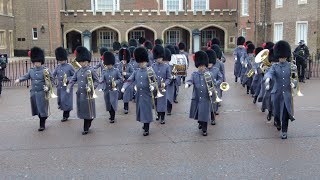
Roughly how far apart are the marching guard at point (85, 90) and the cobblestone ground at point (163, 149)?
1.32ft

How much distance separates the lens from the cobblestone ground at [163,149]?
611cm

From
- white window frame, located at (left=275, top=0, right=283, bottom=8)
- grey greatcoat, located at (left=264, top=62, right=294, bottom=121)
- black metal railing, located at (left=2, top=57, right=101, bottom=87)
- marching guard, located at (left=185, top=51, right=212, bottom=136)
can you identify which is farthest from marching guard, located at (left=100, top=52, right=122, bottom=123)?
white window frame, located at (left=275, top=0, right=283, bottom=8)

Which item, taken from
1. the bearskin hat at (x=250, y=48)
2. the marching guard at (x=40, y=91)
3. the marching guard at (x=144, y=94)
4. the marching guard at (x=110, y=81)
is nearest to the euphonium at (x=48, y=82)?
the marching guard at (x=40, y=91)

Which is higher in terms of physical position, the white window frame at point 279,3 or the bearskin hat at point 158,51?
the white window frame at point 279,3

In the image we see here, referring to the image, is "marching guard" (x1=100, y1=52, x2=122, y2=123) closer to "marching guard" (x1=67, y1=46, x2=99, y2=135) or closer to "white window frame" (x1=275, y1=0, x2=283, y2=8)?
"marching guard" (x1=67, y1=46, x2=99, y2=135)

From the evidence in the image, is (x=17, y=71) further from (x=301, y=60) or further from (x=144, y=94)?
(x=144, y=94)

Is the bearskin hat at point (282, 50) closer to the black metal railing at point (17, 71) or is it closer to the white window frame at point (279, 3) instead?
the black metal railing at point (17, 71)

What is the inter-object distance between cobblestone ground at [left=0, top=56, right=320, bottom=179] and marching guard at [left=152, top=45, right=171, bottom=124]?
36 centimetres

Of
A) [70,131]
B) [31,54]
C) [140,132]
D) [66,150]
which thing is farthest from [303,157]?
[31,54]

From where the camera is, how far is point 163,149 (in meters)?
7.29

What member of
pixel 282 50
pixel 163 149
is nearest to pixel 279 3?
pixel 282 50

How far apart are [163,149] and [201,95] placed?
152 cm

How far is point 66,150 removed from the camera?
A: 7344 millimetres

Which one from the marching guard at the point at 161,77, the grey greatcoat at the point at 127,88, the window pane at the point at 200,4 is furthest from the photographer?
the window pane at the point at 200,4
